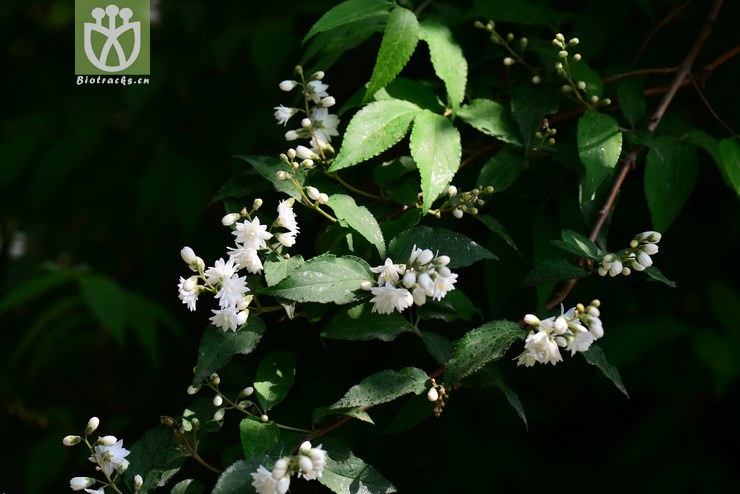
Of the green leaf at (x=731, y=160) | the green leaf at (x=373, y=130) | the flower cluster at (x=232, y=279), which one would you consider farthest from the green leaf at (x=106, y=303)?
the green leaf at (x=731, y=160)

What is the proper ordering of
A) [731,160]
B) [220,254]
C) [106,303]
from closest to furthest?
1. [731,160]
2. [106,303]
3. [220,254]

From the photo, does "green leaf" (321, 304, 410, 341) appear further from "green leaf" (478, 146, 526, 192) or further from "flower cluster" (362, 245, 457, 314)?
"green leaf" (478, 146, 526, 192)

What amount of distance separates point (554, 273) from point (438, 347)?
22 cm

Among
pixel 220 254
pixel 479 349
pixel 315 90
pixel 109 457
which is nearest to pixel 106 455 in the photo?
pixel 109 457

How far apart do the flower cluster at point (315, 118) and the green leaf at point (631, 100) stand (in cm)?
57

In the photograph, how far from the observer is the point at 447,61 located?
1484 mm

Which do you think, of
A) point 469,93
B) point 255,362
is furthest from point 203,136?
point 469,93

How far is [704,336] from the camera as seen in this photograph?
2.56m

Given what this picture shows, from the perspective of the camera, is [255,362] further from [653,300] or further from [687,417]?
[687,417]

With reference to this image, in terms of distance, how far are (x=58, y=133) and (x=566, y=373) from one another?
213cm

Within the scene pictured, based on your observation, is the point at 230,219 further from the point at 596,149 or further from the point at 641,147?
the point at 641,147

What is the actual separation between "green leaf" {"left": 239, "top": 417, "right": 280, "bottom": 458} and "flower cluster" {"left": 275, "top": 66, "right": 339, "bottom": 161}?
476 mm

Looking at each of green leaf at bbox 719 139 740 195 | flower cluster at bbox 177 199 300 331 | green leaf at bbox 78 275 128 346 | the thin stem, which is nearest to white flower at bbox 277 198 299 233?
flower cluster at bbox 177 199 300 331

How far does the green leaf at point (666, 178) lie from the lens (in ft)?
4.71
